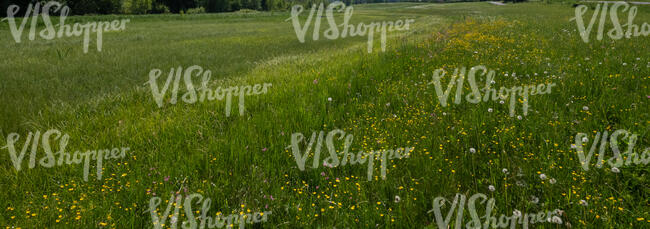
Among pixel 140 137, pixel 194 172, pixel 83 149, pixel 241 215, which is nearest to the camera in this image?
pixel 241 215

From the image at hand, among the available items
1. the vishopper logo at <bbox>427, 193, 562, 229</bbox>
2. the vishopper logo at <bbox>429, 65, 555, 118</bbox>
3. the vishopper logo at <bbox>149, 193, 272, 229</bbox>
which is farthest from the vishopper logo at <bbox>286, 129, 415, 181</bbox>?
the vishopper logo at <bbox>429, 65, 555, 118</bbox>

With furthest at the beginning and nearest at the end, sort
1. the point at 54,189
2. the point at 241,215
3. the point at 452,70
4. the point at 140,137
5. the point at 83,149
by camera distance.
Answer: the point at 452,70 → the point at 140,137 → the point at 83,149 → the point at 54,189 → the point at 241,215

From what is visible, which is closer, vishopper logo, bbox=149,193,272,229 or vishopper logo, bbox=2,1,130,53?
vishopper logo, bbox=149,193,272,229

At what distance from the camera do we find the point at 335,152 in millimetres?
3033

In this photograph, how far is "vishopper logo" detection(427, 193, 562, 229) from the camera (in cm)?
194

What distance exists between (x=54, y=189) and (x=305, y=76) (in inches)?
178

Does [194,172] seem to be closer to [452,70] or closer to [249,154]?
[249,154]

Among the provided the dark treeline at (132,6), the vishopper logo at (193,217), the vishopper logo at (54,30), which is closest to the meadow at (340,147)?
the vishopper logo at (193,217)

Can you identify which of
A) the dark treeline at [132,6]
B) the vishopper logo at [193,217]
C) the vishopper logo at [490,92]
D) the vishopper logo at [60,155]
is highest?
the dark treeline at [132,6]

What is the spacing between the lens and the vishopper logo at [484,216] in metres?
1.94

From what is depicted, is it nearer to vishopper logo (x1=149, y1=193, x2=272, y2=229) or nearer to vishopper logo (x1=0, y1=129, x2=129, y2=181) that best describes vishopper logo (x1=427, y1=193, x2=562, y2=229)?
vishopper logo (x1=149, y1=193, x2=272, y2=229)

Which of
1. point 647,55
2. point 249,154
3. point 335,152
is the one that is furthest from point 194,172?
point 647,55

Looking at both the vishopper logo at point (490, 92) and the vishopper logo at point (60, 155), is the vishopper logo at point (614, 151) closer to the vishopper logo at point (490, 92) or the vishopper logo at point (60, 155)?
the vishopper logo at point (490, 92)

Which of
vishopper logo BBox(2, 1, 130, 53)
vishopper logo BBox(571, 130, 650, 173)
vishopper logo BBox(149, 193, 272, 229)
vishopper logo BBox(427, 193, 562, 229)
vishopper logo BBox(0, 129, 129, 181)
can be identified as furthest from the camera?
vishopper logo BBox(2, 1, 130, 53)
